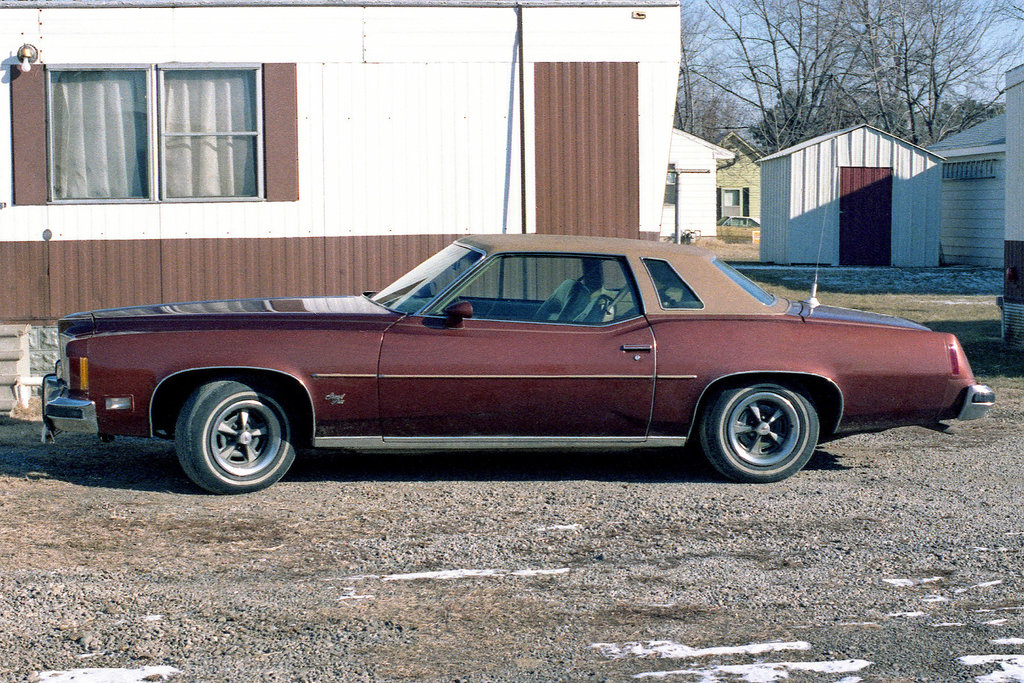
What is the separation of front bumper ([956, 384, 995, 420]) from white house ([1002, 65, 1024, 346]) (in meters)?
6.34

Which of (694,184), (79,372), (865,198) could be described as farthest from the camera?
(694,184)

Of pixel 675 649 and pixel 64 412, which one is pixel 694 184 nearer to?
pixel 64 412

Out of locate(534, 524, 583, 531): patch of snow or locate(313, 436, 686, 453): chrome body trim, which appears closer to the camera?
locate(534, 524, 583, 531): patch of snow

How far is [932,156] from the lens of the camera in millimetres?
26984

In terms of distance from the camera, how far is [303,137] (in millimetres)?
10133

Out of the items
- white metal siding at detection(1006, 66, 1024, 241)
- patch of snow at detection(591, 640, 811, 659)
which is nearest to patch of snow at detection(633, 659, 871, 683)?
patch of snow at detection(591, 640, 811, 659)

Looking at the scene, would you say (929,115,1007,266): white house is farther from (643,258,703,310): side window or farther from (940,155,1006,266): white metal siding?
(643,258,703,310): side window

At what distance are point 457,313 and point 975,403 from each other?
9.33 ft

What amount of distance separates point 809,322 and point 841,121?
146ft

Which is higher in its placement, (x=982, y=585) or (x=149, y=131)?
(x=149, y=131)

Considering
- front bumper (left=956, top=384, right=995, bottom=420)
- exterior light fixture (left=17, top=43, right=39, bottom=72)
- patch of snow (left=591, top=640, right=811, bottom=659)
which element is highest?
exterior light fixture (left=17, top=43, right=39, bottom=72)

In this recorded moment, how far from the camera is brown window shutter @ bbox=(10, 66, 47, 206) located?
9891mm

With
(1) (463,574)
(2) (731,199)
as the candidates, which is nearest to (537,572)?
(1) (463,574)

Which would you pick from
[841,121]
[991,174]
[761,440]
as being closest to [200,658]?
[761,440]
